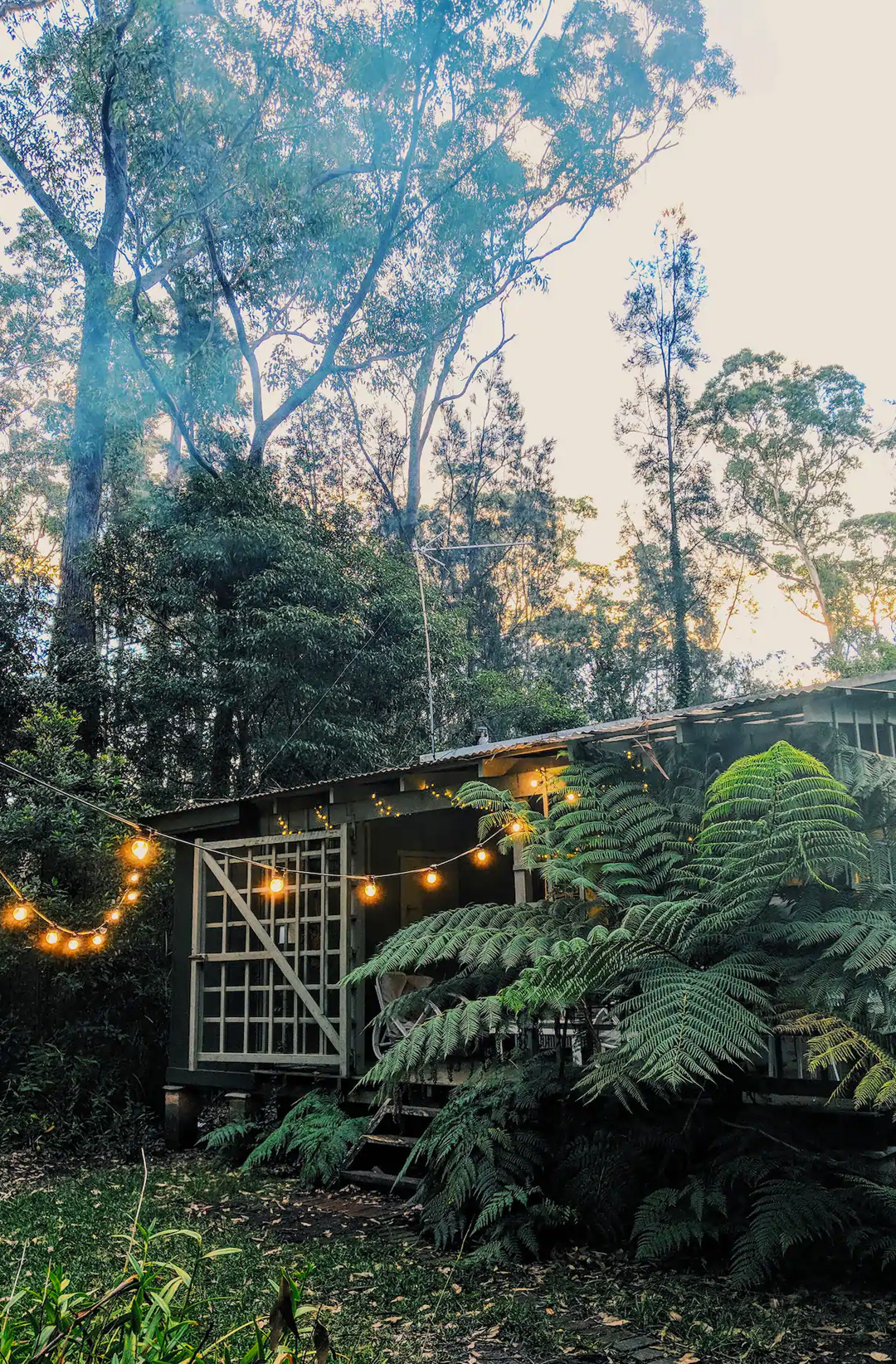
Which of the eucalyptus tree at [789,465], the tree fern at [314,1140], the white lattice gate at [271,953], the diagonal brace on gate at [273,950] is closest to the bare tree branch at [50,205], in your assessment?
the eucalyptus tree at [789,465]

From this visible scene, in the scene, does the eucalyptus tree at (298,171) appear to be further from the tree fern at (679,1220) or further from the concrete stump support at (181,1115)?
the tree fern at (679,1220)

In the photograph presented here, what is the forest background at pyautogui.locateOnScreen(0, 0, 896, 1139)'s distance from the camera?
17953 mm

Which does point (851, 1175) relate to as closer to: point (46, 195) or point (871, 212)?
point (46, 195)

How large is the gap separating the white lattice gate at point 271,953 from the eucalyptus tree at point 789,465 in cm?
2136

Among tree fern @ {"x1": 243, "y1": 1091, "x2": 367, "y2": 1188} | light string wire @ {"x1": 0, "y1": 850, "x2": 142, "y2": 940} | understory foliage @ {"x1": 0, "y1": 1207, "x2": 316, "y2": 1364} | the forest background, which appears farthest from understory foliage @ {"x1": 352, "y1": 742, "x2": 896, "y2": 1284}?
the forest background

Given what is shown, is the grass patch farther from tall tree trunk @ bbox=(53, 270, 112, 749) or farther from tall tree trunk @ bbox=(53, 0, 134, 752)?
tall tree trunk @ bbox=(53, 0, 134, 752)

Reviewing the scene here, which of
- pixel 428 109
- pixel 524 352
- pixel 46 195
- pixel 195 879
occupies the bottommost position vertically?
pixel 195 879

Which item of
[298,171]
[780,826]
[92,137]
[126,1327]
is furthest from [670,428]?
[126,1327]

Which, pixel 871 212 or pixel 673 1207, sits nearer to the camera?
pixel 673 1207

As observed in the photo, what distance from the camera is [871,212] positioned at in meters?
27.9

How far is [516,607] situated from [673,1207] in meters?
25.6

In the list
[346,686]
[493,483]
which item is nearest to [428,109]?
[493,483]

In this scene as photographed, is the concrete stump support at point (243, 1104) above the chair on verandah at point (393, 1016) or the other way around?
the other way around

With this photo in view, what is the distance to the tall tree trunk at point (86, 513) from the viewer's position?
1798 cm
